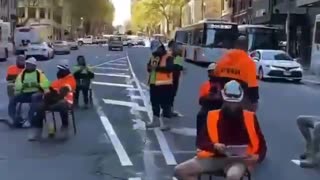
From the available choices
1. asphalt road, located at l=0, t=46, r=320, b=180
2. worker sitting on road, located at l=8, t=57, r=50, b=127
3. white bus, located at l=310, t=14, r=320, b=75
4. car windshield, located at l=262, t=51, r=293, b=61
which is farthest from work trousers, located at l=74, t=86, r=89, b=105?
white bus, located at l=310, t=14, r=320, b=75

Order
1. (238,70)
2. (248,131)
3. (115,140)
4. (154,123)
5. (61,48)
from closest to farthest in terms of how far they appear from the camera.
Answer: (248,131) < (238,70) < (115,140) < (154,123) < (61,48)

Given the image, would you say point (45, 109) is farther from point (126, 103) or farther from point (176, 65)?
point (126, 103)

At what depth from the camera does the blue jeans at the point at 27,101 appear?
13797 mm

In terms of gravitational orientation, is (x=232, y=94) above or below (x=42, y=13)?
below

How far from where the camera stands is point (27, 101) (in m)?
14.4

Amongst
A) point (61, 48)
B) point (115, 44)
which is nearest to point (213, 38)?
point (61, 48)

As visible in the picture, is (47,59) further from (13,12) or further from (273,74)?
(13,12)

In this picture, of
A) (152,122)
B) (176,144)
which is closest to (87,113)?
(152,122)

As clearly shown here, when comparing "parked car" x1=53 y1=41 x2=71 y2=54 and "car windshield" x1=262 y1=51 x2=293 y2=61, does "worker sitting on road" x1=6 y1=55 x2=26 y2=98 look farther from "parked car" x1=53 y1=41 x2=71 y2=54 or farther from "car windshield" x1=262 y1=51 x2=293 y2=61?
"parked car" x1=53 y1=41 x2=71 y2=54

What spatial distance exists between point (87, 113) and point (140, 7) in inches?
4818

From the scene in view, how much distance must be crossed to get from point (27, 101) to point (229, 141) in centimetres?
840

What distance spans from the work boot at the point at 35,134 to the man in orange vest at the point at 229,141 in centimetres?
697

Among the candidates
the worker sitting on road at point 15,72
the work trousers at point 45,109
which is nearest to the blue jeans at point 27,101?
the work trousers at point 45,109

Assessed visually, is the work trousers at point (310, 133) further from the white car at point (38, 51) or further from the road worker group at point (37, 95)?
the white car at point (38, 51)
